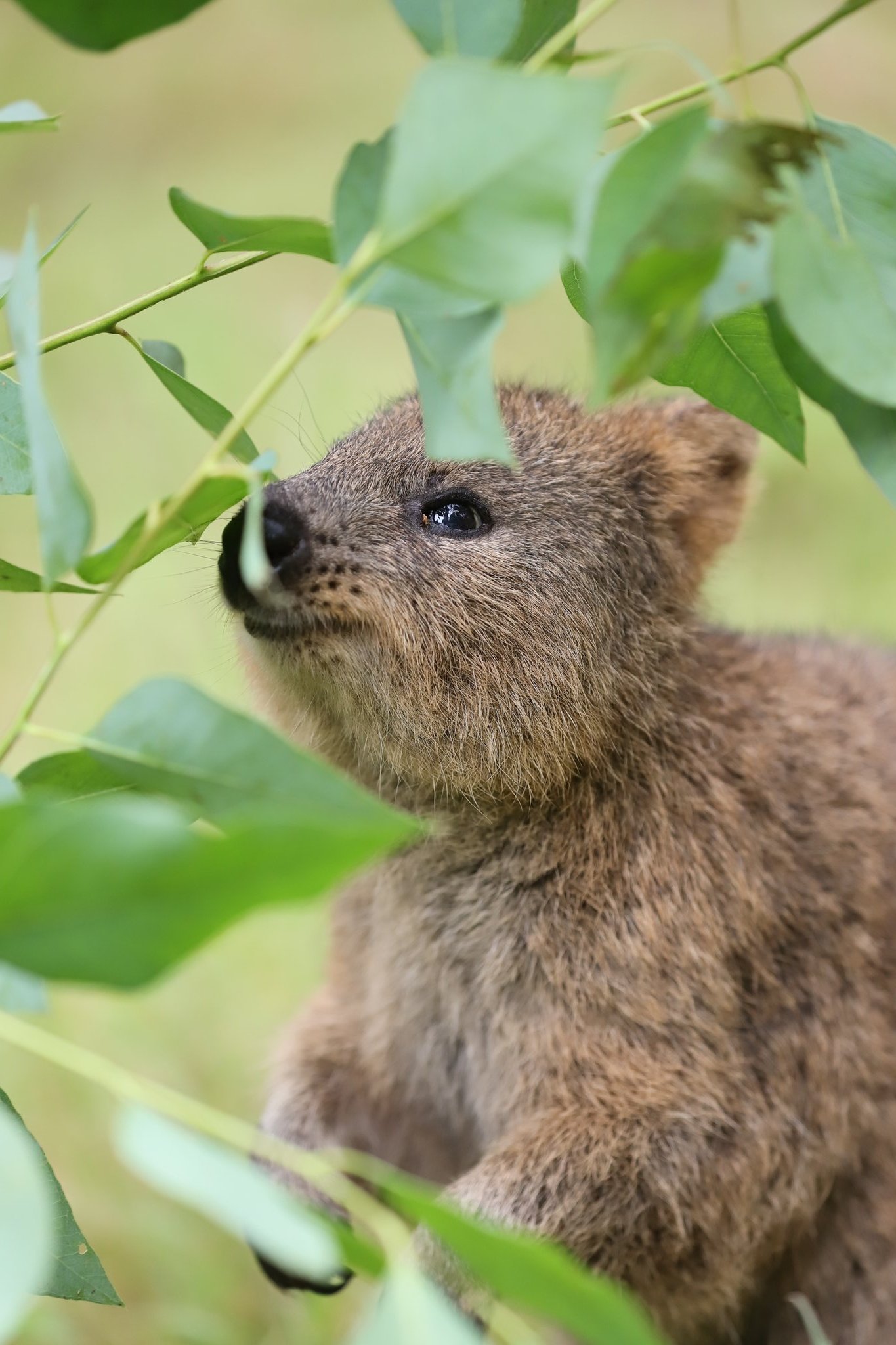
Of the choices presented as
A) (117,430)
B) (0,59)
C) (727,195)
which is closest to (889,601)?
(117,430)

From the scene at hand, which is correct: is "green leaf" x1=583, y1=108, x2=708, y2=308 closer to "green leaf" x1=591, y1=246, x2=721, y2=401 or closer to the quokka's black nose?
"green leaf" x1=591, y1=246, x2=721, y2=401

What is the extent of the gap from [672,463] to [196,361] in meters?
4.63

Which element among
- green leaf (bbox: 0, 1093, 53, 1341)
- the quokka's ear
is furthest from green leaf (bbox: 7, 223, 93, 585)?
the quokka's ear

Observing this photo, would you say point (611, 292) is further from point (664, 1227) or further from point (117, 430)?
point (117, 430)

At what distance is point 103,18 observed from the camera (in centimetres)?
142

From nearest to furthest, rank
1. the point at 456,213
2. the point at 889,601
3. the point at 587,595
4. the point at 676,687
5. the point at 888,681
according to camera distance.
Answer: the point at 456,213 < the point at 587,595 < the point at 676,687 < the point at 888,681 < the point at 889,601

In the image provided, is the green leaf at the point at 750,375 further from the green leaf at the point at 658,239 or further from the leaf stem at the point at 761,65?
the green leaf at the point at 658,239

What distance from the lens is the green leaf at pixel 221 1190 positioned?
3.16 ft

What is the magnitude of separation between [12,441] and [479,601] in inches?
30.8

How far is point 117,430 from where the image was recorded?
6.79 metres

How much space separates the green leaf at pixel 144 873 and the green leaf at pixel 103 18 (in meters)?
0.79

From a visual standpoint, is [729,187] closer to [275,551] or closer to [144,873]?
[144,873]

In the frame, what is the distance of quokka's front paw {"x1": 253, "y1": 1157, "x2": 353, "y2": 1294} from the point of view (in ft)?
8.93

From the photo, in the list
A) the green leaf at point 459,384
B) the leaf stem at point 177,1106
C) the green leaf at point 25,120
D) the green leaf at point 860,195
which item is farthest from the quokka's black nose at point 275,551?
the leaf stem at point 177,1106
